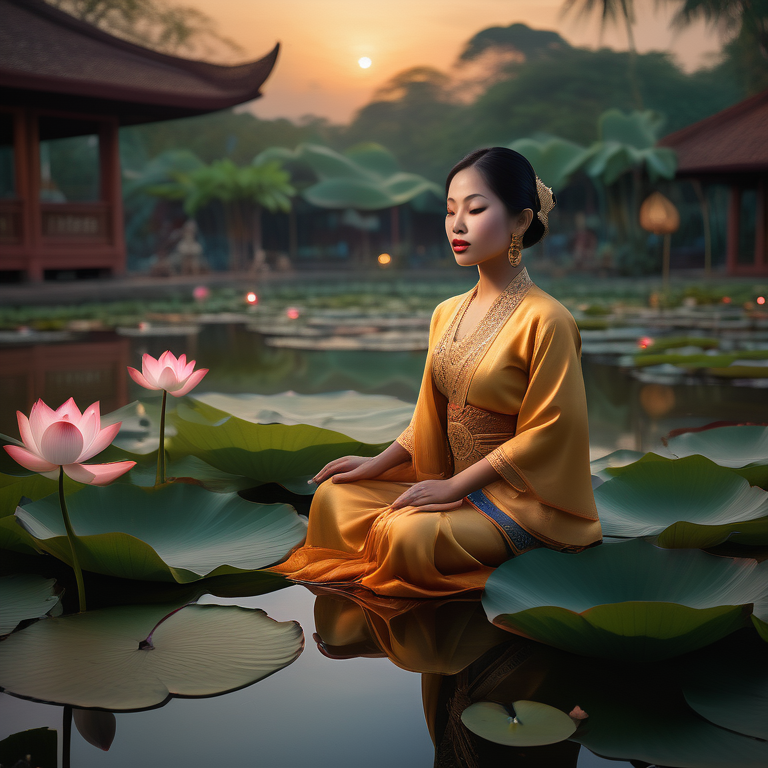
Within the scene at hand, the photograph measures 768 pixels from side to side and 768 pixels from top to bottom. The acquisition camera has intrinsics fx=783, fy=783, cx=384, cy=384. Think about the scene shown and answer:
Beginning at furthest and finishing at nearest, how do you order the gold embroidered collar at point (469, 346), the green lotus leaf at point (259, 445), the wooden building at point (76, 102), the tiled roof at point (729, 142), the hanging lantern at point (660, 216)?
the tiled roof at point (729, 142) < the wooden building at point (76, 102) < the hanging lantern at point (660, 216) < the green lotus leaf at point (259, 445) < the gold embroidered collar at point (469, 346)

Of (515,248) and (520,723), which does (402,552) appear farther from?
(515,248)

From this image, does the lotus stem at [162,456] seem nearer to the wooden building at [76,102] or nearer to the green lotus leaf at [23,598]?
the green lotus leaf at [23,598]

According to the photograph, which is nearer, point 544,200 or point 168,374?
point 544,200

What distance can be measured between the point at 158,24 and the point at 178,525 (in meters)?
24.9

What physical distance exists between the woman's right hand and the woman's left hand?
0.57ft

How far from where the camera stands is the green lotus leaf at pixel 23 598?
1221 millimetres

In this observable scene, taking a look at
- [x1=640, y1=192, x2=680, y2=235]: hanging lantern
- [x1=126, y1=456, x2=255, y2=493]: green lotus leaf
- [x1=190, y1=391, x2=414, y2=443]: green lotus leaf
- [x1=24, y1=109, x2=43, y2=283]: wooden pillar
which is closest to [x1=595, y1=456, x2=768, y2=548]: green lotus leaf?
[x1=190, y1=391, x2=414, y2=443]: green lotus leaf

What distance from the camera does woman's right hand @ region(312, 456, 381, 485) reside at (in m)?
1.52

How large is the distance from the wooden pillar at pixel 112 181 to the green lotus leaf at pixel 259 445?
7911 mm

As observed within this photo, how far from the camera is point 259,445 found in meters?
1.83

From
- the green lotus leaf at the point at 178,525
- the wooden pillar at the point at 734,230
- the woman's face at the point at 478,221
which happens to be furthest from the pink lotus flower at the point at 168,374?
the wooden pillar at the point at 734,230

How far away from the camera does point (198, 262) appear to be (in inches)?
567

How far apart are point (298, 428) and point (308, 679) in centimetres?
77

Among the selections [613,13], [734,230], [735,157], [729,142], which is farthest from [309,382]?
[613,13]
